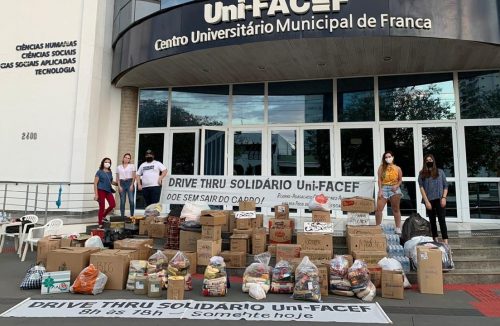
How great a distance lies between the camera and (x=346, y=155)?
1055cm

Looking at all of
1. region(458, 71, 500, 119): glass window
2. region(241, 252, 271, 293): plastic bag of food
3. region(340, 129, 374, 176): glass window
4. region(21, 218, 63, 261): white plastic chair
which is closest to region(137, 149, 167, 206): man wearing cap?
region(21, 218, 63, 261): white plastic chair

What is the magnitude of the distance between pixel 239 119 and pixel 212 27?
133 inches

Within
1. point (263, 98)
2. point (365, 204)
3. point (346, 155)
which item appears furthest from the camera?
point (263, 98)

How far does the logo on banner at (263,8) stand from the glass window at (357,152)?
368cm

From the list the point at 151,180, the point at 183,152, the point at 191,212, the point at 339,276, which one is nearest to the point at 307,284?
the point at 339,276

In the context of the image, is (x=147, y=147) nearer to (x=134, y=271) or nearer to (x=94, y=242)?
(x=94, y=242)

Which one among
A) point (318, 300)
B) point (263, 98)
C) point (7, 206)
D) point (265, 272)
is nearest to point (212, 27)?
point (263, 98)

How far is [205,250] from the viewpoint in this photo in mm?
6672

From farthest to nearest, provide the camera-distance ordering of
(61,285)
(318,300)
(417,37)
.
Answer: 1. (417,37)
2. (61,285)
3. (318,300)

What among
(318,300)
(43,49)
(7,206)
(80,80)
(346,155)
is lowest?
(318,300)

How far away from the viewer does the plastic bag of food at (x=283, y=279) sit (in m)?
5.50

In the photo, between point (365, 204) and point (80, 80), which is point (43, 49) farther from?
point (365, 204)

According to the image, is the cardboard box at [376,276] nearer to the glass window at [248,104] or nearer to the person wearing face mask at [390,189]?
the person wearing face mask at [390,189]

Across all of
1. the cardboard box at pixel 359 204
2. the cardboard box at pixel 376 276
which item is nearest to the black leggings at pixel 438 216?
the cardboard box at pixel 359 204
